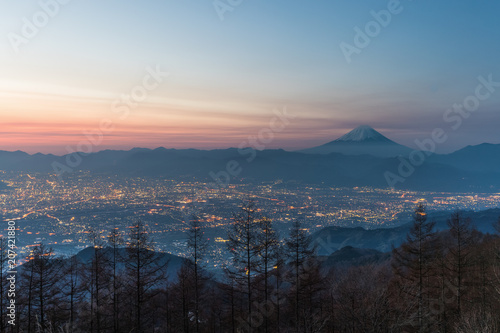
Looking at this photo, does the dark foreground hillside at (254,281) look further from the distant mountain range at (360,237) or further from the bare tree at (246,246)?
the distant mountain range at (360,237)

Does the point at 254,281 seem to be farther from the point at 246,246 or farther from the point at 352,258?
the point at 352,258

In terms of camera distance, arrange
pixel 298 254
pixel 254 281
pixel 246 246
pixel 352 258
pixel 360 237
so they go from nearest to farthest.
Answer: pixel 246 246 < pixel 254 281 < pixel 298 254 < pixel 352 258 < pixel 360 237

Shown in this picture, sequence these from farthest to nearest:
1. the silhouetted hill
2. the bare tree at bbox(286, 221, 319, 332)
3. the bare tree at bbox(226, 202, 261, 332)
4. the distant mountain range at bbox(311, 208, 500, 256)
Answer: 1. the distant mountain range at bbox(311, 208, 500, 256)
2. the silhouetted hill
3. the bare tree at bbox(286, 221, 319, 332)
4. the bare tree at bbox(226, 202, 261, 332)

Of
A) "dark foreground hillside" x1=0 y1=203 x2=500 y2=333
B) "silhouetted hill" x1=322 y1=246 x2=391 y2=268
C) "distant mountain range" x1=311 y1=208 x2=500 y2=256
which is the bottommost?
"distant mountain range" x1=311 y1=208 x2=500 y2=256

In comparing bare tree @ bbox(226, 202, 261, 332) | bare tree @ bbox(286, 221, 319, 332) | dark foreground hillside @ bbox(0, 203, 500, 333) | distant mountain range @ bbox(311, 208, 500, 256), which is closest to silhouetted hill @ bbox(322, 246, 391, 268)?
distant mountain range @ bbox(311, 208, 500, 256)

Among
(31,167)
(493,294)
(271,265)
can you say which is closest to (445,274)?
(493,294)

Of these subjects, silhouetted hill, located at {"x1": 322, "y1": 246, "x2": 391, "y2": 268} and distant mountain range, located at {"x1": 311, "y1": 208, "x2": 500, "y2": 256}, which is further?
distant mountain range, located at {"x1": 311, "y1": 208, "x2": 500, "y2": 256}

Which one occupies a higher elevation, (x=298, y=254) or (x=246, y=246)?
(x=246, y=246)

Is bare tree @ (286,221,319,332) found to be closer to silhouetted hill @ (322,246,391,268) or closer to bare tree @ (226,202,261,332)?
bare tree @ (226,202,261,332)

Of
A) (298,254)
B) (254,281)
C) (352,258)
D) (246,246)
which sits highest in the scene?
(246,246)

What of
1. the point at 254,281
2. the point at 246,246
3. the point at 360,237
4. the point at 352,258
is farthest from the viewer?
the point at 360,237

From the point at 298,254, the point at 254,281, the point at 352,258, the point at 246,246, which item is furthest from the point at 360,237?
the point at 246,246

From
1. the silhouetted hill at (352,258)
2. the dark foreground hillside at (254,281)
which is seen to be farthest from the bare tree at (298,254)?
the silhouetted hill at (352,258)
